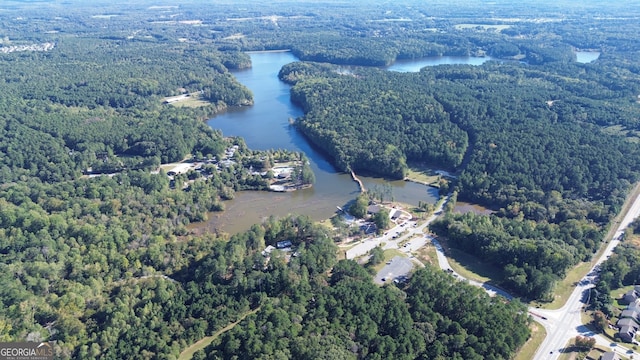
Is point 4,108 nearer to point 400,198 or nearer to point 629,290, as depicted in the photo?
point 400,198

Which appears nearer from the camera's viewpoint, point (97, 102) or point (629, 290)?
point (629, 290)

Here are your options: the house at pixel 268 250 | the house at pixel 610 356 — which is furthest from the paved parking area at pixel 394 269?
the house at pixel 610 356

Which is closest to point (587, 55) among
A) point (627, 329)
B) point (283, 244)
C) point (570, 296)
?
point (570, 296)

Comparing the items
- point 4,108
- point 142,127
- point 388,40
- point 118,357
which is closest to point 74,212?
point 118,357

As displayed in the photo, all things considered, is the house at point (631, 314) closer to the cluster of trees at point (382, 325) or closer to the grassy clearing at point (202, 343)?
the cluster of trees at point (382, 325)

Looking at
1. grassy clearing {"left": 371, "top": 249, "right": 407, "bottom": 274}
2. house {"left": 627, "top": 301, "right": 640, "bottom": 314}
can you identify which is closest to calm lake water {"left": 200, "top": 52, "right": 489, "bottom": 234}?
grassy clearing {"left": 371, "top": 249, "right": 407, "bottom": 274}

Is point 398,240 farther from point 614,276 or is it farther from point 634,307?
point 634,307
